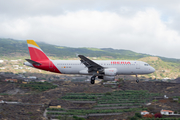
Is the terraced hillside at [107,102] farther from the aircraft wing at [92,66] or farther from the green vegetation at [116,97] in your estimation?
the aircraft wing at [92,66]

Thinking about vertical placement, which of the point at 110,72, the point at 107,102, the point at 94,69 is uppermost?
the point at 94,69

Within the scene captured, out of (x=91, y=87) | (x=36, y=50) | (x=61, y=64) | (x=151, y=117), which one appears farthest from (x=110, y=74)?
(x=91, y=87)

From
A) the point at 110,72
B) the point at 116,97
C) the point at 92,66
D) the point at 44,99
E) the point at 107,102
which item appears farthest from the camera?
the point at 116,97

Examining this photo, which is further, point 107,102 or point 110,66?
point 107,102

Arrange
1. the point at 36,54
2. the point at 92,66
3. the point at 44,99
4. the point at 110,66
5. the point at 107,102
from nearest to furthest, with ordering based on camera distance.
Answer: the point at 92,66, the point at 110,66, the point at 36,54, the point at 44,99, the point at 107,102

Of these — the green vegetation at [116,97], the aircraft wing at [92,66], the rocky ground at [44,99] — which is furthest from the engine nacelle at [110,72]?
the green vegetation at [116,97]

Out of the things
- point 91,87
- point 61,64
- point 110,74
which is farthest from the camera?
point 91,87

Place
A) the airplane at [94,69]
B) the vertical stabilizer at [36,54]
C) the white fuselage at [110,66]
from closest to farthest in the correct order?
the airplane at [94,69], the white fuselage at [110,66], the vertical stabilizer at [36,54]

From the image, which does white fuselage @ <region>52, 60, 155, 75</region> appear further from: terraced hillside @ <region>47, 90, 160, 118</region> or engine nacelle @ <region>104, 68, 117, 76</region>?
terraced hillside @ <region>47, 90, 160, 118</region>

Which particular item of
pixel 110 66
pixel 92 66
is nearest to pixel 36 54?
pixel 92 66

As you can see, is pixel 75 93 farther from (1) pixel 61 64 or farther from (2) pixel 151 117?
(1) pixel 61 64

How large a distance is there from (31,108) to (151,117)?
241ft

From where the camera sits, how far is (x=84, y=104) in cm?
15625

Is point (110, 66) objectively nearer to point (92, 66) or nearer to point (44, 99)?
point (92, 66)
